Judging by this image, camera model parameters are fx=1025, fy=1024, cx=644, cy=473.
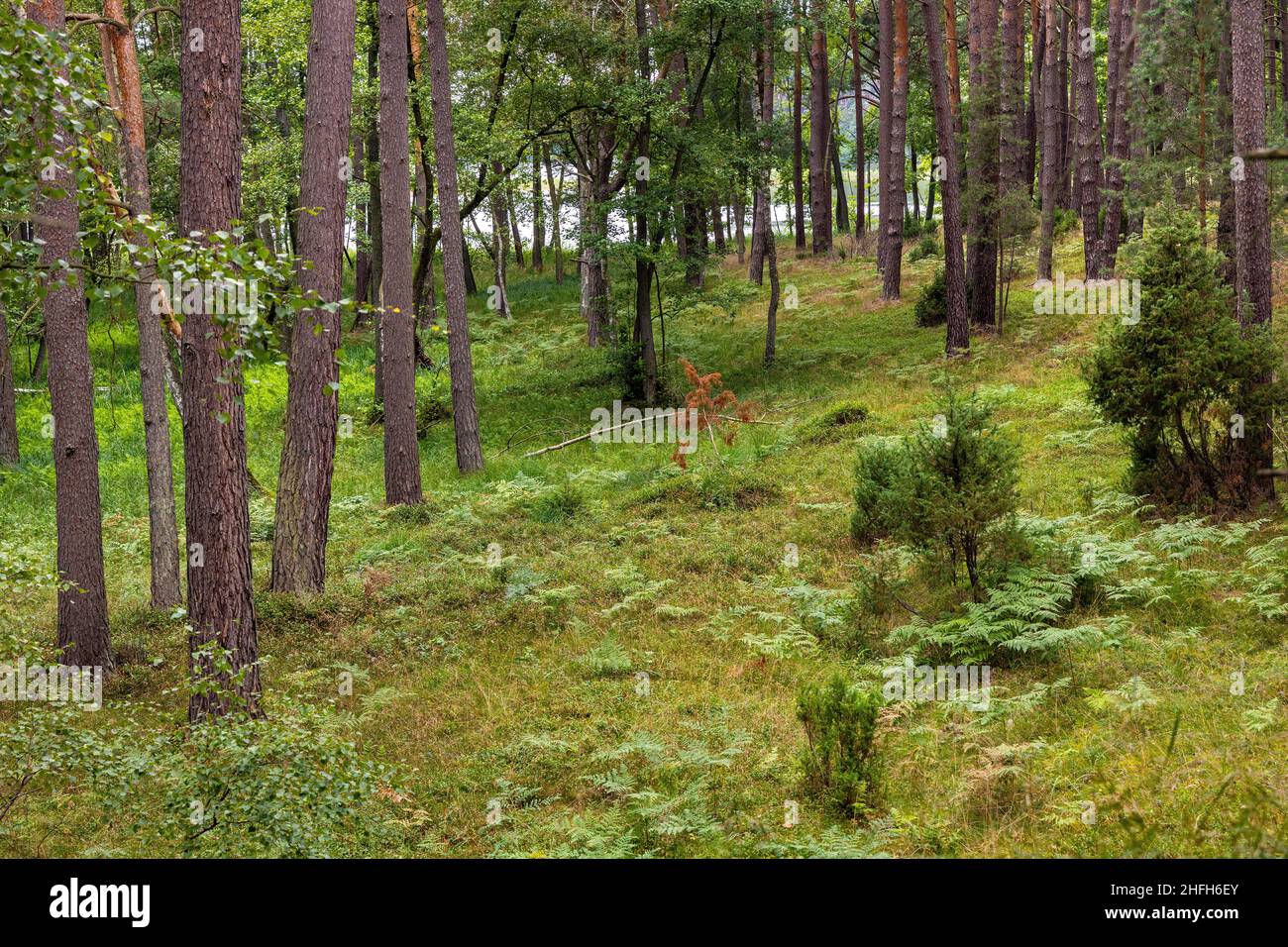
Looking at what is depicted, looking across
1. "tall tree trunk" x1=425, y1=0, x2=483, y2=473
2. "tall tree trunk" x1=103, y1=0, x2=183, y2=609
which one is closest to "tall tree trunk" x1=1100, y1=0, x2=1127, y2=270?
"tall tree trunk" x1=425, y1=0, x2=483, y2=473

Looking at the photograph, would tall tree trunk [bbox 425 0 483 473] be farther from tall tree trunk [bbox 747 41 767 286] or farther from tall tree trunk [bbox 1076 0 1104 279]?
tall tree trunk [bbox 1076 0 1104 279]

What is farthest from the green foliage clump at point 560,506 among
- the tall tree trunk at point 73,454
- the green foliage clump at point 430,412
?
the green foliage clump at point 430,412

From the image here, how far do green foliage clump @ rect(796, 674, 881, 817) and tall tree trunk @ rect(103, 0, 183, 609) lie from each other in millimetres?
9001

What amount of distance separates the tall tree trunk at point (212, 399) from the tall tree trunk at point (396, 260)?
8.37m

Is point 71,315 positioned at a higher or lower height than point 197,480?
higher

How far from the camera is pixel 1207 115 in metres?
20.8

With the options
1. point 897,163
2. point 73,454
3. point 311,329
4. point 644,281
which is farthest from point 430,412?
point 897,163

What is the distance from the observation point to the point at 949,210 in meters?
21.3

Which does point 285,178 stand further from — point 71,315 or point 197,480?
point 197,480

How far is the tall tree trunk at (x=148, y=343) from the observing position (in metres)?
12.5

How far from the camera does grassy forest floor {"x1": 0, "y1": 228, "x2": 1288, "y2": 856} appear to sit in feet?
21.0

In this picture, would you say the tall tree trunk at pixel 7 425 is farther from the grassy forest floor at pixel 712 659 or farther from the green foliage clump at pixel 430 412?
the green foliage clump at pixel 430 412
